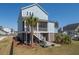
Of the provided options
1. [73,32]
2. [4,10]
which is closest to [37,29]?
[73,32]

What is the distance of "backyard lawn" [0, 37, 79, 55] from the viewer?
1217 centimetres

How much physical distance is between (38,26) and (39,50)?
2610 millimetres

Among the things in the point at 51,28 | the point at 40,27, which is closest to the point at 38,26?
the point at 40,27

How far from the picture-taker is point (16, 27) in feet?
43.0

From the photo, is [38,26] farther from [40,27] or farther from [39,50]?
[39,50]

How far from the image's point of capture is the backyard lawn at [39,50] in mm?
12166

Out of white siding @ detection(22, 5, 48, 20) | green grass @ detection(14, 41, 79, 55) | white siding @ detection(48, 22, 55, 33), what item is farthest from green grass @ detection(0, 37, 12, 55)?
white siding @ detection(48, 22, 55, 33)

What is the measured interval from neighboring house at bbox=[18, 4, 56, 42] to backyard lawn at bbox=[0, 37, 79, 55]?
1.06 metres

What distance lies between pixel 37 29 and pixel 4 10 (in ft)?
9.90

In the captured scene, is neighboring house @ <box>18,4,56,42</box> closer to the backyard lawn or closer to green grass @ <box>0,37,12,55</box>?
green grass @ <box>0,37,12,55</box>
